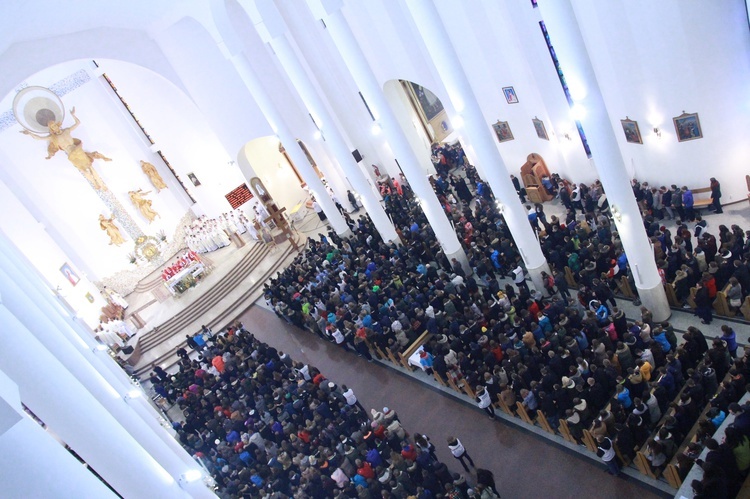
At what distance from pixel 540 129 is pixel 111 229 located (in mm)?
19929

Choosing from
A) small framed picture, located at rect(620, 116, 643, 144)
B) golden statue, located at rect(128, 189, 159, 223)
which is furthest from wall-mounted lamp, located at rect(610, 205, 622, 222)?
golden statue, located at rect(128, 189, 159, 223)

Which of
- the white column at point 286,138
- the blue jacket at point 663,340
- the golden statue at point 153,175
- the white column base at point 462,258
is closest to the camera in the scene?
the blue jacket at point 663,340

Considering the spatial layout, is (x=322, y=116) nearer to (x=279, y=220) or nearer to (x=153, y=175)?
(x=279, y=220)

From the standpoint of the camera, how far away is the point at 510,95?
17688 mm

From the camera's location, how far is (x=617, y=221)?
35.2ft

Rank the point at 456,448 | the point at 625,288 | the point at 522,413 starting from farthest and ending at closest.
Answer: the point at 625,288, the point at 522,413, the point at 456,448

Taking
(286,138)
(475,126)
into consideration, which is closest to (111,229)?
(286,138)

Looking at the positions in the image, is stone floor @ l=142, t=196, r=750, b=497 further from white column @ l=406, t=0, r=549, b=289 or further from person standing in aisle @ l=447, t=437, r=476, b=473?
white column @ l=406, t=0, r=549, b=289

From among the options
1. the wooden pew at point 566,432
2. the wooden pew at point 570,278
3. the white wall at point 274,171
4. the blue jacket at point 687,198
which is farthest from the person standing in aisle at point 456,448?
the white wall at point 274,171

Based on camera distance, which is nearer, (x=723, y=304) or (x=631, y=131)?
(x=723, y=304)

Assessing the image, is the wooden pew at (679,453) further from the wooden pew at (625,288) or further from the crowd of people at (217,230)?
the crowd of people at (217,230)

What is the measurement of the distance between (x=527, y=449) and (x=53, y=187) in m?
23.4

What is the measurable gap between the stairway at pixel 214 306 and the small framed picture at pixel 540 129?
10902 mm

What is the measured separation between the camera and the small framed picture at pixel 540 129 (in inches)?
683
